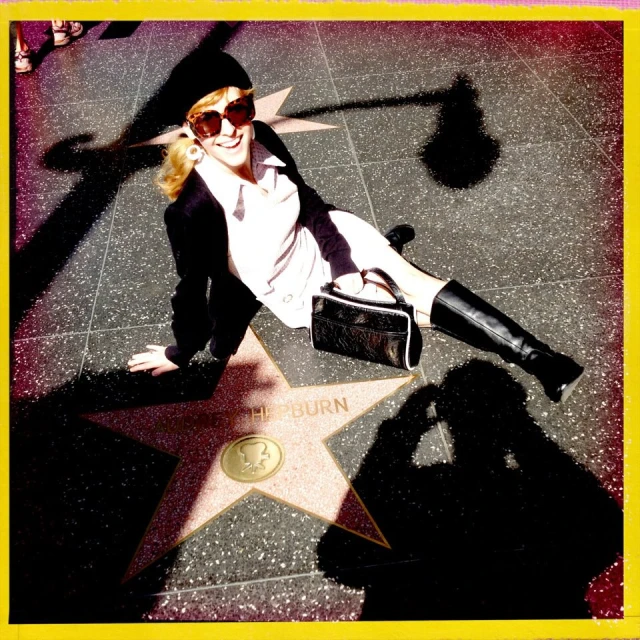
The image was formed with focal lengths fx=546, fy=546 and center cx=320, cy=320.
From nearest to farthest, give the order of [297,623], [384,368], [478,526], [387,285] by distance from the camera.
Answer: [297,623]
[478,526]
[387,285]
[384,368]

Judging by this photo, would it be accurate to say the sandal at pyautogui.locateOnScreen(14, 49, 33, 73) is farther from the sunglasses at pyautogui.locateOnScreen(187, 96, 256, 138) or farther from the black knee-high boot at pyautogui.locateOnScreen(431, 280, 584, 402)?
the black knee-high boot at pyautogui.locateOnScreen(431, 280, 584, 402)

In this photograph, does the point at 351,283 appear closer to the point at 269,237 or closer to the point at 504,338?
the point at 269,237

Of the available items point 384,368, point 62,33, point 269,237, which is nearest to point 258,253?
point 269,237

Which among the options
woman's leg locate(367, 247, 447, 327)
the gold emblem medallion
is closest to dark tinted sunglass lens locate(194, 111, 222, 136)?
woman's leg locate(367, 247, 447, 327)

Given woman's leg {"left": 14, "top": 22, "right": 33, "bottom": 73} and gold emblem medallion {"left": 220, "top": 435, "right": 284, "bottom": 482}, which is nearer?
gold emblem medallion {"left": 220, "top": 435, "right": 284, "bottom": 482}

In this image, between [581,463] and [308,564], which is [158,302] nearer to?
[308,564]

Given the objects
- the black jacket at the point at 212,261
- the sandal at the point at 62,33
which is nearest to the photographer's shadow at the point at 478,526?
the black jacket at the point at 212,261

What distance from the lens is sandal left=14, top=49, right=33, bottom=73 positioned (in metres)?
5.21

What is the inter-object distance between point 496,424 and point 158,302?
1.88 meters

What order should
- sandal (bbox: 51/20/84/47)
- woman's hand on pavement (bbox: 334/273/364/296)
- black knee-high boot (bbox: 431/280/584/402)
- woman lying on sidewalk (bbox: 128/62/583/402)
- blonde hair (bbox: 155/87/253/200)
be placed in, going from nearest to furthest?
1. blonde hair (bbox: 155/87/253/200)
2. woman lying on sidewalk (bbox: 128/62/583/402)
3. black knee-high boot (bbox: 431/280/584/402)
4. woman's hand on pavement (bbox: 334/273/364/296)
5. sandal (bbox: 51/20/84/47)

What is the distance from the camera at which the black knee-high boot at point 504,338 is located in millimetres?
2193

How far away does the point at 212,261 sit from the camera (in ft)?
7.38

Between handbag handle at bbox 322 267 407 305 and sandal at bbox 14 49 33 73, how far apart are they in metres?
4.66

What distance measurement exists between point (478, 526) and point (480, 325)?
787 millimetres
